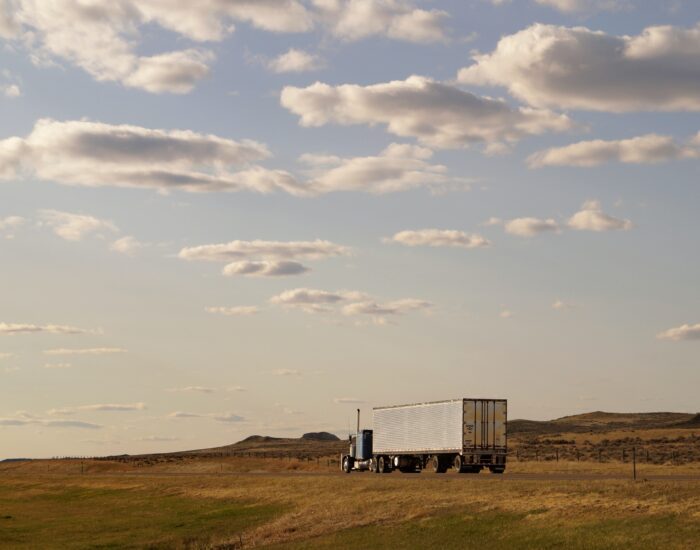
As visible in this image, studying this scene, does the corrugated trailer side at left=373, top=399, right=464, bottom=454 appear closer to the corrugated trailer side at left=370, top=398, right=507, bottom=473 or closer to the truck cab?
the corrugated trailer side at left=370, top=398, right=507, bottom=473

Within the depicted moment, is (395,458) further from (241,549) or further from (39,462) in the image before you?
(39,462)

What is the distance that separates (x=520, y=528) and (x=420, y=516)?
7.06 meters

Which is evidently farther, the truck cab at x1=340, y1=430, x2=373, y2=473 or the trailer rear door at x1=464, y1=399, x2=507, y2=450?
the truck cab at x1=340, y1=430, x2=373, y2=473

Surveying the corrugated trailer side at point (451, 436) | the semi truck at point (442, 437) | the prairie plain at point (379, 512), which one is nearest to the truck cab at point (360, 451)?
the semi truck at point (442, 437)

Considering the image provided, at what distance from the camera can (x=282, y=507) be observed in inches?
2235

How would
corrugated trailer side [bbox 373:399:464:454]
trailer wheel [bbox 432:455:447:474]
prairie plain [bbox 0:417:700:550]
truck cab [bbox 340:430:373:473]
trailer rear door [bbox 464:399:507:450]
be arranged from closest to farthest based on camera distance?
prairie plain [bbox 0:417:700:550] < trailer rear door [bbox 464:399:507:450] < corrugated trailer side [bbox 373:399:464:454] < trailer wheel [bbox 432:455:447:474] < truck cab [bbox 340:430:373:473]

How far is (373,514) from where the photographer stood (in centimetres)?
4716

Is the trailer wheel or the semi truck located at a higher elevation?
the semi truck

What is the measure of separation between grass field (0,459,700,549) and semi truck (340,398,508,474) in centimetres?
593

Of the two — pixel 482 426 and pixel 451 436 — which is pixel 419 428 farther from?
pixel 482 426

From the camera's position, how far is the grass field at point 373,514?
3662cm

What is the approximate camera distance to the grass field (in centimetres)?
3662

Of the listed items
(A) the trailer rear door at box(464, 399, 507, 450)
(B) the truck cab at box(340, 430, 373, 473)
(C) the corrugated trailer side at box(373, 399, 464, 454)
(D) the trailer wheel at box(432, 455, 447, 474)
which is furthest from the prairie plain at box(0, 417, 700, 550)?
(B) the truck cab at box(340, 430, 373, 473)

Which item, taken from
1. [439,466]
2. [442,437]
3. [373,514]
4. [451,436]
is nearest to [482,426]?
[451,436]
